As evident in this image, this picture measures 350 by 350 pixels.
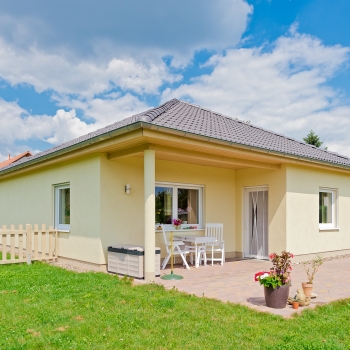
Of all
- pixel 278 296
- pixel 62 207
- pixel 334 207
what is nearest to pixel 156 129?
pixel 278 296

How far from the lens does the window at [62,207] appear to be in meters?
10.7

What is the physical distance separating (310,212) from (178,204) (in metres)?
4.40

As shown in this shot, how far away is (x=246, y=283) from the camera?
7.59 meters

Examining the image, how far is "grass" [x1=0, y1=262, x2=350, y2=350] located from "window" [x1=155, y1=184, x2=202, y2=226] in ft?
12.6

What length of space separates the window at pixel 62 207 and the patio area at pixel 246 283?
3.58 metres

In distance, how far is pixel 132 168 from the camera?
9.59m

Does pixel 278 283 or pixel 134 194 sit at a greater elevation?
pixel 134 194

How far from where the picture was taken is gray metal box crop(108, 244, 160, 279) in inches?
307

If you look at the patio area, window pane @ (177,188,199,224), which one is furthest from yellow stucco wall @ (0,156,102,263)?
window pane @ (177,188,199,224)

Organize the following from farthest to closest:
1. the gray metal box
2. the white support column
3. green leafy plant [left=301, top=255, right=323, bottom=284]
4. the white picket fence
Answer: the white picket fence → the gray metal box → the white support column → green leafy plant [left=301, top=255, right=323, bottom=284]

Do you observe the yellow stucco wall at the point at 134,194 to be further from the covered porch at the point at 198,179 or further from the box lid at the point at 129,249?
the box lid at the point at 129,249

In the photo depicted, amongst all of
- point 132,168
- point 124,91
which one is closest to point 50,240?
point 132,168

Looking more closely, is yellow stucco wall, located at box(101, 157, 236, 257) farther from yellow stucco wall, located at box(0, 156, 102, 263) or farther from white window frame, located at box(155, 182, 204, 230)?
yellow stucco wall, located at box(0, 156, 102, 263)

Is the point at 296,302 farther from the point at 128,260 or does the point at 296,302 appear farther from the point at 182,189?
the point at 182,189
